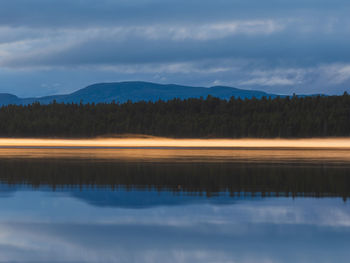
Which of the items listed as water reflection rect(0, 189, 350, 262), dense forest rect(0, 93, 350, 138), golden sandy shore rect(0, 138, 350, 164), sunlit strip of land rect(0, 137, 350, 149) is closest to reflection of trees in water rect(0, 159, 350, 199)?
water reflection rect(0, 189, 350, 262)

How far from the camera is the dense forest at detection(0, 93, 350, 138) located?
388ft

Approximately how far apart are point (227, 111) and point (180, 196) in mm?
122370

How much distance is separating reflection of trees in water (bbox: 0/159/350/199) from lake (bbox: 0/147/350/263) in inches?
1.6

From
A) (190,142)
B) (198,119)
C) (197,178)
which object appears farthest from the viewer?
(198,119)

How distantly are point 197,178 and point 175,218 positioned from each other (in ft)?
34.2

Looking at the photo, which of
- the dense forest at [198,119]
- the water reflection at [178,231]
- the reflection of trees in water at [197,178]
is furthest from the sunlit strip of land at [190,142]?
the water reflection at [178,231]

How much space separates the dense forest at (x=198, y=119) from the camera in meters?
118

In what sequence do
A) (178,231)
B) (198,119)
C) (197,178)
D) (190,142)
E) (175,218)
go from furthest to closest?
1. (198,119)
2. (190,142)
3. (197,178)
4. (175,218)
5. (178,231)

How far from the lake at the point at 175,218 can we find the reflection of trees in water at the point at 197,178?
4cm

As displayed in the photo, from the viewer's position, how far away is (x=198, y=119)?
131m

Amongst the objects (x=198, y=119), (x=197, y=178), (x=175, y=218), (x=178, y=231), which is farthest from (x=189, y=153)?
(x=198, y=119)

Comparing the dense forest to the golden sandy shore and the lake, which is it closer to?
the golden sandy shore

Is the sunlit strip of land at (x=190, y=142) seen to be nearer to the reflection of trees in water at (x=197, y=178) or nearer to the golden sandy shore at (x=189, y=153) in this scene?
the golden sandy shore at (x=189, y=153)

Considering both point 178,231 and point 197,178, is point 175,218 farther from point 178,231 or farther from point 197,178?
point 197,178
